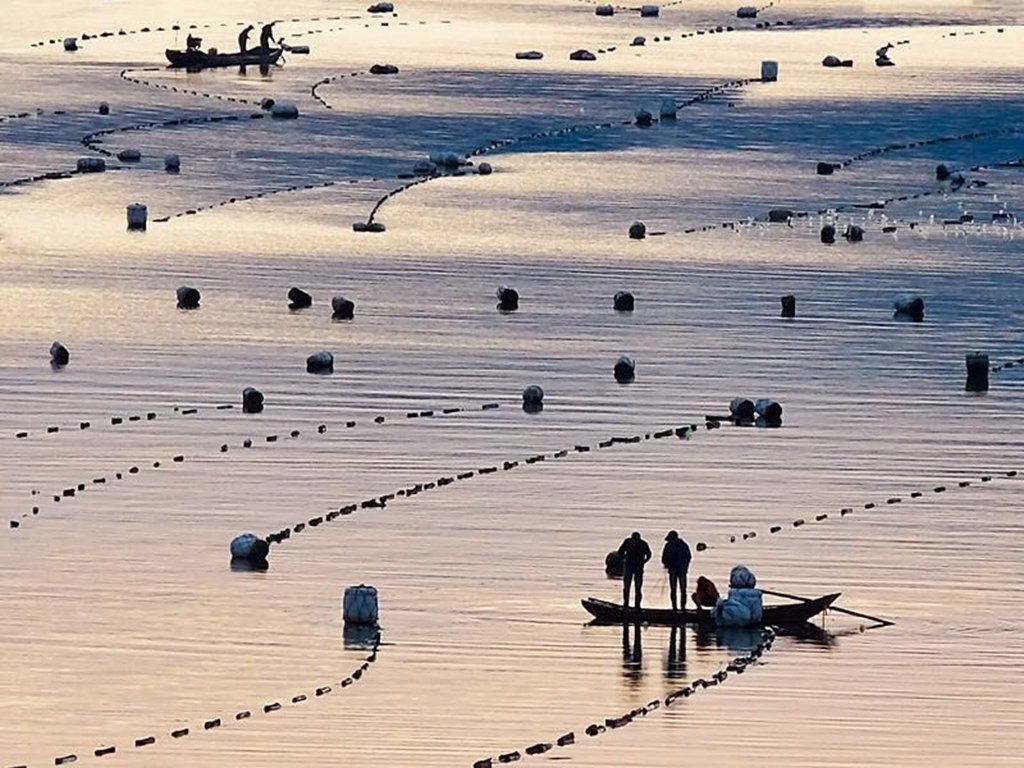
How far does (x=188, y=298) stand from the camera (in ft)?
334

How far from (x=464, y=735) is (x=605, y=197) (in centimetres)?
7689

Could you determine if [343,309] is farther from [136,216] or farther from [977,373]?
[136,216]

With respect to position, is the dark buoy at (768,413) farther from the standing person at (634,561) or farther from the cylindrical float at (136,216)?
the cylindrical float at (136,216)

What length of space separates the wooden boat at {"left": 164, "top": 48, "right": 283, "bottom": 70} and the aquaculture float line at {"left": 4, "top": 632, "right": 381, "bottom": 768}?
112 m

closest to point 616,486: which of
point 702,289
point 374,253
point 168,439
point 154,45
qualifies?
point 168,439

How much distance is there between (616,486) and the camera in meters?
75.9

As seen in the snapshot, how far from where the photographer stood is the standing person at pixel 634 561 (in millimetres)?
62125

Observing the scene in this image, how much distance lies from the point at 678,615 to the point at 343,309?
39667mm

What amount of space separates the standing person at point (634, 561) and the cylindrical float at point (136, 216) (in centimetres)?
5720

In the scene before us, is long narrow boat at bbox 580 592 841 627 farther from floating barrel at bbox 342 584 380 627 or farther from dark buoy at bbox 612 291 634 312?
dark buoy at bbox 612 291 634 312

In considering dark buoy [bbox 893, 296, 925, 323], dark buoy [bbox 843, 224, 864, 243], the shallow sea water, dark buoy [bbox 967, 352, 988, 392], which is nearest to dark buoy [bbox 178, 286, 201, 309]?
the shallow sea water

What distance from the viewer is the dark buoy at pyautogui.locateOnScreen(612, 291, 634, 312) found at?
102938 mm

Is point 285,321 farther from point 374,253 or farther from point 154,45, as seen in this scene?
point 154,45

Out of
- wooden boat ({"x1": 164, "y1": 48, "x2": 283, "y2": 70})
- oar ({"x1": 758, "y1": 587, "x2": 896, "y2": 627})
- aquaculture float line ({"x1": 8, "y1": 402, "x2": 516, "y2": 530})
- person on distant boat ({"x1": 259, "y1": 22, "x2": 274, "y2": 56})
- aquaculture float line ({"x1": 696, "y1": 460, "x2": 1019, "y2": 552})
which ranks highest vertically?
person on distant boat ({"x1": 259, "y1": 22, "x2": 274, "y2": 56})
